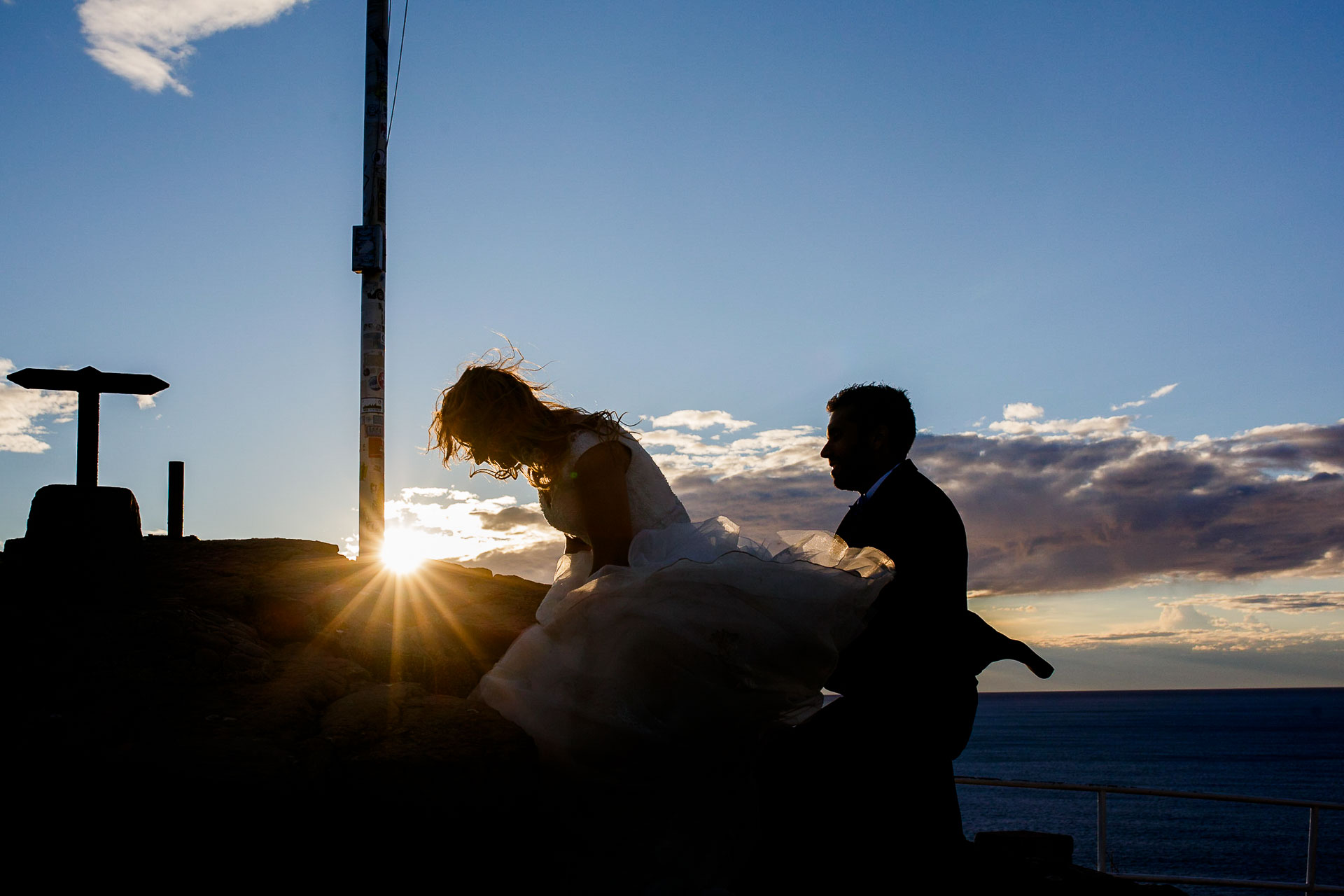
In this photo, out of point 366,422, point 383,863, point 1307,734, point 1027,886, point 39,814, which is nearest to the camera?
point 39,814

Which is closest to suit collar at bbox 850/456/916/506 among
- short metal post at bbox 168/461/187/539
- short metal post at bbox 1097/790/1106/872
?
short metal post at bbox 1097/790/1106/872

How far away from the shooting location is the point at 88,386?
5.88m

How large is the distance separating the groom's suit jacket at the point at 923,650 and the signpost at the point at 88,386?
4.97 meters

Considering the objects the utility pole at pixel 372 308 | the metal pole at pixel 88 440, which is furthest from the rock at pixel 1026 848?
the utility pole at pixel 372 308

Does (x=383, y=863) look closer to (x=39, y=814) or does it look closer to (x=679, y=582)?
(x=39, y=814)

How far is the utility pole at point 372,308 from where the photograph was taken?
807cm

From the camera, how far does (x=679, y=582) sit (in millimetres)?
2980

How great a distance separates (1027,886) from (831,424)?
1956 millimetres

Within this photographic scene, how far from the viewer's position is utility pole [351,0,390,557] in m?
8.07

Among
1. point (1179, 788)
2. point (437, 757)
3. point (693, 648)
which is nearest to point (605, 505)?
point (693, 648)

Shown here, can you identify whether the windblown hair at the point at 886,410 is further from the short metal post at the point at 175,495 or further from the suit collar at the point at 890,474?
the short metal post at the point at 175,495

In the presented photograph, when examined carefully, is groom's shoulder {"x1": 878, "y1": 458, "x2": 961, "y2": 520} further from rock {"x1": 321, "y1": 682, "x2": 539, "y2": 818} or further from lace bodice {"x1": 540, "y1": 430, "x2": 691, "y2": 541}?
rock {"x1": 321, "y1": 682, "x2": 539, "y2": 818}

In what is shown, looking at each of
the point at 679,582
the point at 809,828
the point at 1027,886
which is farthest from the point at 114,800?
the point at 1027,886

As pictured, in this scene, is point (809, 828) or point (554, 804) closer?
point (809, 828)
